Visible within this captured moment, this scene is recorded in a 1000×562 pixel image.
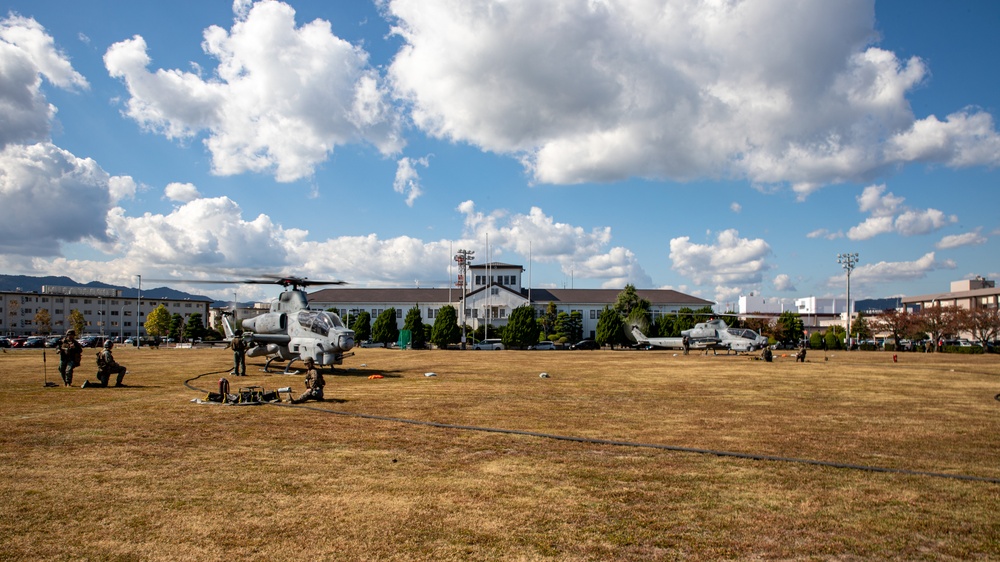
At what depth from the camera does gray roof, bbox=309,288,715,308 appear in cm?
10588

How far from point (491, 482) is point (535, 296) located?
101 m

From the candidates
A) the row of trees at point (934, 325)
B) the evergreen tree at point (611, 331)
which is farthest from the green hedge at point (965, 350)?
the evergreen tree at point (611, 331)

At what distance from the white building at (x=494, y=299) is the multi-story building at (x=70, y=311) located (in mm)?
43402

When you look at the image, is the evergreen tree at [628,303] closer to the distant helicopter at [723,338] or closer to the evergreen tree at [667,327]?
the evergreen tree at [667,327]

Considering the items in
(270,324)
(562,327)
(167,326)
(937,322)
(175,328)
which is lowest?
(175,328)

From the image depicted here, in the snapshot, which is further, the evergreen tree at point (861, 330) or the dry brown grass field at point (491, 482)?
the evergreen tree at point (861, 330)

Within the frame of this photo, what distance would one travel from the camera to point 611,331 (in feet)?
247

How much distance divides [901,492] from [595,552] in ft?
15.1

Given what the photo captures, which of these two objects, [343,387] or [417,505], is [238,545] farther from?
[343,387]

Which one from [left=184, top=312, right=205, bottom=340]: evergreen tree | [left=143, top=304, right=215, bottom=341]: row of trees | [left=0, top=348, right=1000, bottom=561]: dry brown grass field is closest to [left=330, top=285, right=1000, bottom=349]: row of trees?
[left=184, top=312, right=205, bottom=340]: evergreen tree

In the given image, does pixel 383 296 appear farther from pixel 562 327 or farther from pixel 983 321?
pixel 983 321

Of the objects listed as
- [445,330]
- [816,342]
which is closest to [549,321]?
[445,330]

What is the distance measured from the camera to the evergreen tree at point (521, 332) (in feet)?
235

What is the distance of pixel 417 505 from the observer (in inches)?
263
